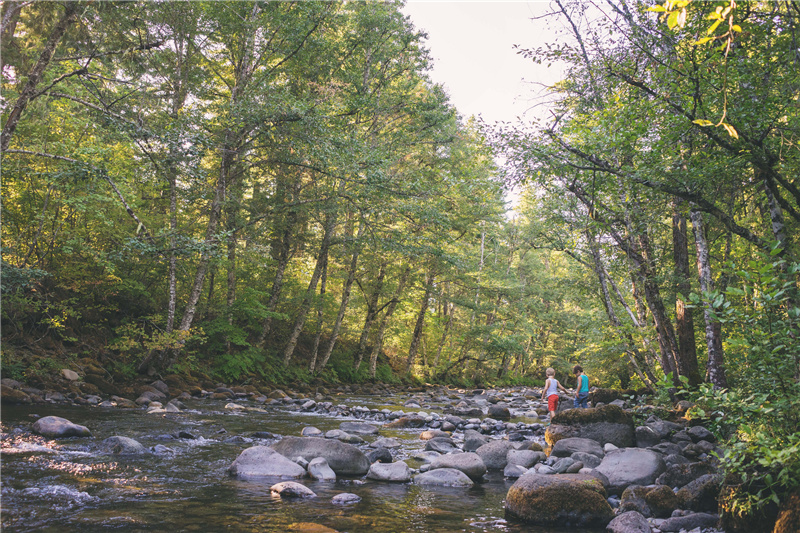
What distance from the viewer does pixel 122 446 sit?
21.7 ft

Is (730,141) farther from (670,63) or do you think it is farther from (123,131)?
(123,131)

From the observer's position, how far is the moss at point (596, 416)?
9.46m

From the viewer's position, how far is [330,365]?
22.2m

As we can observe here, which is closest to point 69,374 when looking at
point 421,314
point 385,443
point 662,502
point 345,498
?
point 385,443

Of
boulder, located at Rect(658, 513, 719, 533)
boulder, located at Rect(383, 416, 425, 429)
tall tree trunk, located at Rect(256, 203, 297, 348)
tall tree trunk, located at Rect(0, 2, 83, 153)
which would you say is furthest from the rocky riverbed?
tall tree trunk, located at Rect(256, 203, 297, 348)

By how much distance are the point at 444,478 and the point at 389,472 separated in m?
0.81

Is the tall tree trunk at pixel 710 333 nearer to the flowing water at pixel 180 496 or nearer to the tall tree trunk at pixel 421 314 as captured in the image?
the flowing water at pixel 180 496

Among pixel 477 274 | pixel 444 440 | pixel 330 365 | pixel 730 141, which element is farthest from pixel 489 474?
pixel 477 274

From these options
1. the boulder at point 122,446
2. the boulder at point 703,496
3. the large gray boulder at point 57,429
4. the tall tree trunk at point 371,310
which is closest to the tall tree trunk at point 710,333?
the boulder at point 703,496

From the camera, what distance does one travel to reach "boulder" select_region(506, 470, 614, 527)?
5.26 metres

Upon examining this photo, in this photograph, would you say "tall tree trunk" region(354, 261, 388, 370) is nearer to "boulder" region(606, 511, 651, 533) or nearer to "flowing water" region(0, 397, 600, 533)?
"flowing water" region(0, 397, 600, 533)

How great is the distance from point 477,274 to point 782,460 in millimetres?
22217

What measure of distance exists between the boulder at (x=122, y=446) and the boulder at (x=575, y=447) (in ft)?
22.8

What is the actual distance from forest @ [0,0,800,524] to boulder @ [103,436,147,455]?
3.64 m
